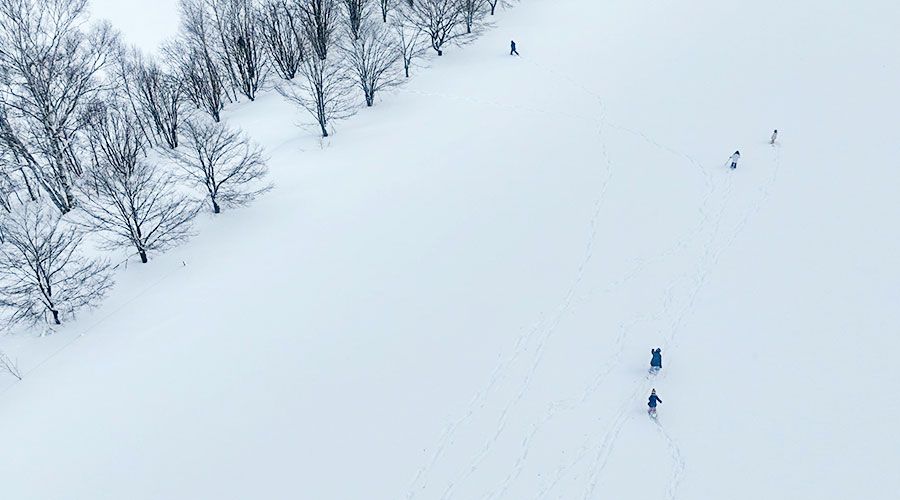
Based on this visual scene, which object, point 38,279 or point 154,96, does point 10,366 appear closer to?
point 38,279

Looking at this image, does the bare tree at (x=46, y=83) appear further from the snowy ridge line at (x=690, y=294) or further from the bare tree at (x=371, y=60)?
the snowy ridge line at (x=690, y=294)

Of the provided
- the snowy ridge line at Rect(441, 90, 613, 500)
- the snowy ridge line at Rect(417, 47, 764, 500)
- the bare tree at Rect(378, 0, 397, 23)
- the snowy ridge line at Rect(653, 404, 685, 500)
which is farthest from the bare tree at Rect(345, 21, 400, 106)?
the snowy ridge line at Rect(653, 404, 685, 500)

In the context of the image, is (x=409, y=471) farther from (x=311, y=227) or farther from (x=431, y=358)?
(x=311, y=227)

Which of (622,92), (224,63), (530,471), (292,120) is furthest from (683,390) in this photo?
(224,63)

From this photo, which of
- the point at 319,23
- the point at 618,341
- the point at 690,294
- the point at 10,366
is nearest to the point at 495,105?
the point at 319,23

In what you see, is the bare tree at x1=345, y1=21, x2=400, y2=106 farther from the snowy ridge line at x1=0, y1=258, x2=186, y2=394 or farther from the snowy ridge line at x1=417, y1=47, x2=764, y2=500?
the snowy ridge line at x1=0, y1=258, x2=186, y2=394

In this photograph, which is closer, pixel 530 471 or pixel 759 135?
pixel 530 471
